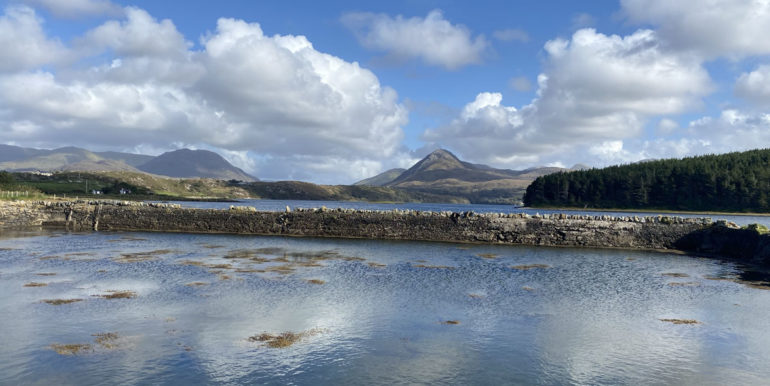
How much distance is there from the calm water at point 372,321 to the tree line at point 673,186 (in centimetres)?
14142

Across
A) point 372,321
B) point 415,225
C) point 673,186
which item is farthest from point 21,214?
point 673,186

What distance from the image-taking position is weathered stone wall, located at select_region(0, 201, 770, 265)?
47219mm

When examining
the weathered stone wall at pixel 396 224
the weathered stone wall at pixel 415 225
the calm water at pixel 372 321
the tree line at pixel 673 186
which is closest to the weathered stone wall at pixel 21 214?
the weathered stone wall at pixel 415 225

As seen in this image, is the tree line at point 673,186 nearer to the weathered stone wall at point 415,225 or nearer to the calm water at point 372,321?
the weathered stone wall at point 415,225

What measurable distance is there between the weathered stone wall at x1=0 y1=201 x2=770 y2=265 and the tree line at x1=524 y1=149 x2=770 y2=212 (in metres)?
126

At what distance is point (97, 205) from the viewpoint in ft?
193

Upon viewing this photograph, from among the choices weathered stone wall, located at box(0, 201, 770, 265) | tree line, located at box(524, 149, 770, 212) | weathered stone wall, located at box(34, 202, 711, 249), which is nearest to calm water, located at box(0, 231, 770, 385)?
weathered stone wall, located at box(0, 201, 770, 265)

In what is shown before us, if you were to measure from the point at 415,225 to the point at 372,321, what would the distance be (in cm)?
3287

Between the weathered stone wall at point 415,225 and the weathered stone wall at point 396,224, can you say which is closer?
the weathered stone wall at point 415,225

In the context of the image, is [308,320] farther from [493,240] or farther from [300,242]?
[493,240]

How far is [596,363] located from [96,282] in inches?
1002

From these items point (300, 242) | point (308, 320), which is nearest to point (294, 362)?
point (308, 320)

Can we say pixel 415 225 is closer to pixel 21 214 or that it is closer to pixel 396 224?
pixel 396 224

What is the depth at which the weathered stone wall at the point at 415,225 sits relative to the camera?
4722 cm
